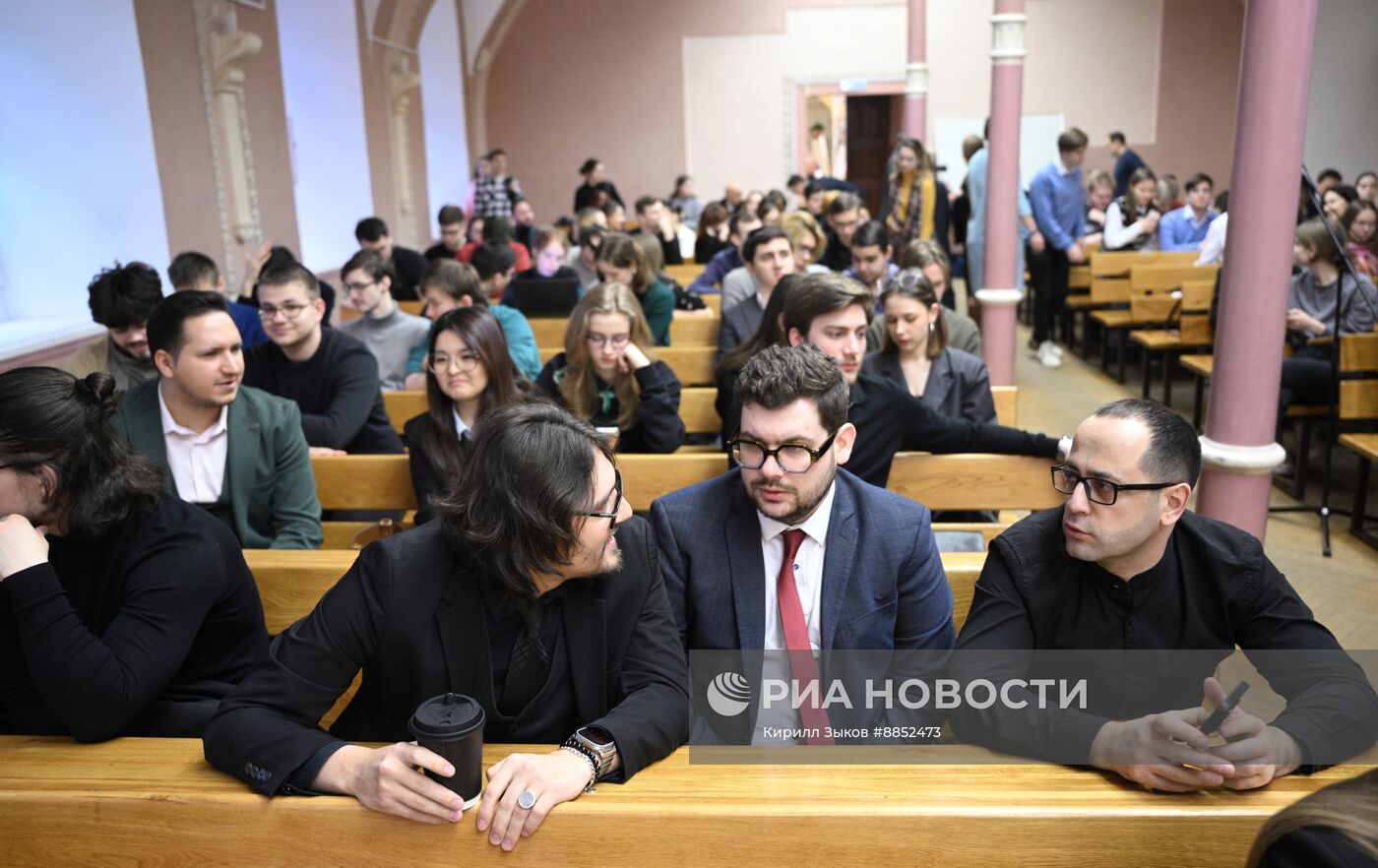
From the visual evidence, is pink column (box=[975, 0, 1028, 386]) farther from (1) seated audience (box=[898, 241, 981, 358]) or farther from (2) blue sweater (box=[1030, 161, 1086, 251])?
(2) blue sweater (box=[1030, 161, 1086, 251])

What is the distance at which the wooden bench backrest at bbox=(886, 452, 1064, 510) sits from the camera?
10.1 ft

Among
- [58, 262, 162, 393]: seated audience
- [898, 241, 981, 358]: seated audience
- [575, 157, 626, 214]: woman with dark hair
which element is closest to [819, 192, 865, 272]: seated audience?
[898, 241, 981, 358]: seated audience

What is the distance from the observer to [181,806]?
56.4 inches

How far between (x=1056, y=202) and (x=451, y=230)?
4683 millimetres

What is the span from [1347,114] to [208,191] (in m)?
6.20

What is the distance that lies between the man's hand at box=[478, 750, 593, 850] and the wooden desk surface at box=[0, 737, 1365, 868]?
0.02 metres

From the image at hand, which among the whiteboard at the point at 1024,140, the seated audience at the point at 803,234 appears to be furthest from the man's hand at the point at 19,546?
the whiteboard at the point at 1024,140

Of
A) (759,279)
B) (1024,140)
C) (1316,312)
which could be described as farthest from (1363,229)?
(1024,140)

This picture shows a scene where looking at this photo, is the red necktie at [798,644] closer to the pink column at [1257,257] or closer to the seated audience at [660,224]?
the pink column at [1257,257]

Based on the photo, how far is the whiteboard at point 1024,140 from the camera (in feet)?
45.4

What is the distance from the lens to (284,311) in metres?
3.64

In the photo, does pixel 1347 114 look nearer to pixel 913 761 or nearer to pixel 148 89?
pixel 913 761

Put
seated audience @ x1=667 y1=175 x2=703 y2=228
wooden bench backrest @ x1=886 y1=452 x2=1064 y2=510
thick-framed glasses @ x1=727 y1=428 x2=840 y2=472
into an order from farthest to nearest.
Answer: seated audience @ x1=667 y1=175 x2=703 y2=228 → wooden bench backrest @ x1=886 y1=452 x2=1064 y2=510 → thick-framed glasses @ x1=727 y1=428 x2=840 y2=472

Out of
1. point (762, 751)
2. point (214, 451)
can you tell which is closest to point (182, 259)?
point (214, 451)
